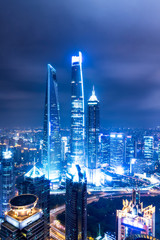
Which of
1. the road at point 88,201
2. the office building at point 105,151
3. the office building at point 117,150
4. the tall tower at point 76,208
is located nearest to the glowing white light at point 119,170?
the office building at point 117,150

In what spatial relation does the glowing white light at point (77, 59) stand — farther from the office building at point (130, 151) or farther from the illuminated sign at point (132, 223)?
the illuminated sign at point (132, 223)

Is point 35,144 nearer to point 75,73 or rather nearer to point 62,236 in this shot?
point 75,73

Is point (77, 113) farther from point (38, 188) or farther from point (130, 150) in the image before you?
point (38, 188)

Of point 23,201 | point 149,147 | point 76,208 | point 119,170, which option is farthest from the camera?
point 149,147

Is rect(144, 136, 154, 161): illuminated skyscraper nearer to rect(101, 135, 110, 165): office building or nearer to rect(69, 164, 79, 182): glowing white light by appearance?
rect(101, 135, 110, 165): office building

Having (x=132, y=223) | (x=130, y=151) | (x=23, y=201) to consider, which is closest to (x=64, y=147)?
(x=130, y=151)

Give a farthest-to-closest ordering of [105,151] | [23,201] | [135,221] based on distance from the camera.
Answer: [105,151] < [135,221] < [23,201]

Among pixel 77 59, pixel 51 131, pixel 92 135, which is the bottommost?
pixel 92 135
